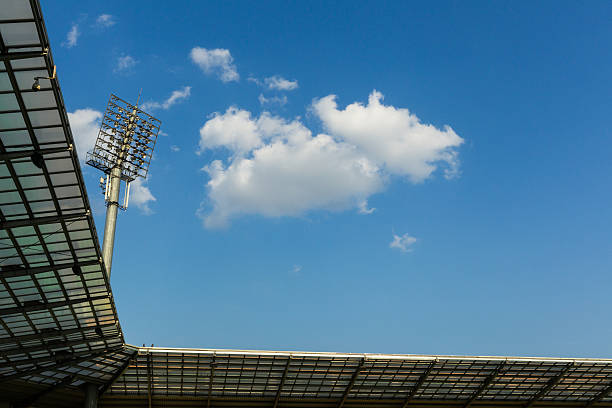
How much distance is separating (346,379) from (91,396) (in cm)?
1971

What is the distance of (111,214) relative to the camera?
64250 mm

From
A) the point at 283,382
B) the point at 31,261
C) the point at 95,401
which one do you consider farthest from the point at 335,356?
the point at 31,261

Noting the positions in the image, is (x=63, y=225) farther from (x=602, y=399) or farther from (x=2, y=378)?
(x=602, y=399)

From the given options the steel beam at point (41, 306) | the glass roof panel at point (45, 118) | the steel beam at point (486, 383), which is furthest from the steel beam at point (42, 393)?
the steel beam at point (486, 383)

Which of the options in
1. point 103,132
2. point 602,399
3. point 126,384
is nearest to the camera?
point 126,384

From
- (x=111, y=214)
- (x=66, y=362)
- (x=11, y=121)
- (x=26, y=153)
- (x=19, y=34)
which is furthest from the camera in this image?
(x=111, y=214)

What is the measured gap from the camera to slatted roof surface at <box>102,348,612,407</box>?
135 ft

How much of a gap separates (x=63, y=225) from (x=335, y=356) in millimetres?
22426

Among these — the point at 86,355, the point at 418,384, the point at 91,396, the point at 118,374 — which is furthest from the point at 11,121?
the point at 418,384

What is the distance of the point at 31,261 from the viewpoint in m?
29.5

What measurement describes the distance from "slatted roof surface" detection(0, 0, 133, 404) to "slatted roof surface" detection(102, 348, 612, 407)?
140 inches

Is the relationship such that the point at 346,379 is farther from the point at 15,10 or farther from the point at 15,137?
the point at 15,10

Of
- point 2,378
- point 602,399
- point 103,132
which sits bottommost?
point 602,399

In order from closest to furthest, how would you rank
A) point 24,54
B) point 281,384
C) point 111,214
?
point 24,54 < point 281,384 < point 111,214
